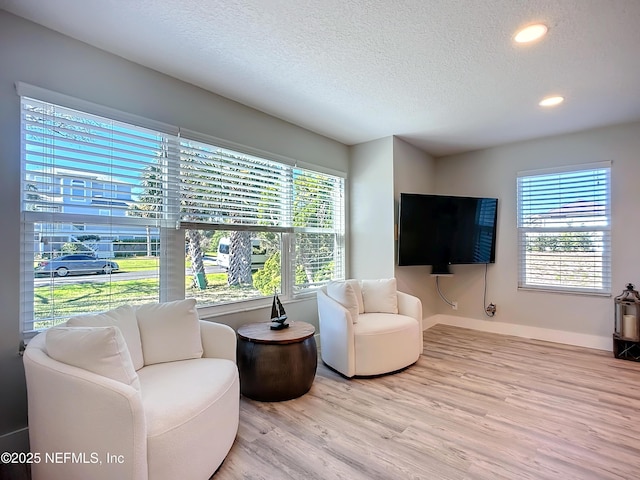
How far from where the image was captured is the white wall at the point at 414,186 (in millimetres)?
4117

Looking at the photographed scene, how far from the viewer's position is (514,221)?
4359mm

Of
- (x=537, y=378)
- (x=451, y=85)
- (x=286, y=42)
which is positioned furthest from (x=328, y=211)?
(x=537, y=378)

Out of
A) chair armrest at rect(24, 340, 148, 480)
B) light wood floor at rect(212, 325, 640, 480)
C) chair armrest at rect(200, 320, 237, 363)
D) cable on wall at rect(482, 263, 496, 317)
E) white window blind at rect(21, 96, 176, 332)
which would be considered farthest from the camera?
cable on wall at rect(482, 263, 496, 317)

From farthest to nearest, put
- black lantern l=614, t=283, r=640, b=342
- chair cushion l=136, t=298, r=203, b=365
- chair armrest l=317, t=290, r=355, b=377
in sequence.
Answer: black lantern l=614, t=283, r=640, b=342 → chair armrest l=317, t=290, r=355, b=377 → chair cushion l=136, t=298, r=203, b=365

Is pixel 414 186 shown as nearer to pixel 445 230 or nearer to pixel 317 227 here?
pixel 445 230

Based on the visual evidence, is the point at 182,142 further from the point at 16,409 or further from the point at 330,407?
the point at 330,407

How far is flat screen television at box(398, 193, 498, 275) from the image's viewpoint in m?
4.01

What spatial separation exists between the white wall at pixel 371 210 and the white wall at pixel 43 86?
1990mm

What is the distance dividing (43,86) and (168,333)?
1741 millimetres

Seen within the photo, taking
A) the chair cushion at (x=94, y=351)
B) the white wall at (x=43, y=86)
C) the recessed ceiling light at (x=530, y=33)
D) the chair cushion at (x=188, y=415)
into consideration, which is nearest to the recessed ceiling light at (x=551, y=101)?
the recessed ceiling light at (x=530, y=33)

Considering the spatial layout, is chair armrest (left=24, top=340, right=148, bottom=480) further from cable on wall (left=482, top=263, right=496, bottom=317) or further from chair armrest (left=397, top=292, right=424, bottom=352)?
cable on wall (left=482, top=263, right=496, bottom=317)

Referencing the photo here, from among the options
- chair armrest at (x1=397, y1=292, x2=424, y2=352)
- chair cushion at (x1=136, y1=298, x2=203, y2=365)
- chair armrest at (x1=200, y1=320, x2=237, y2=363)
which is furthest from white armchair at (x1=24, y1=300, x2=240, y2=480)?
chair armrest at (x1=397, y1=292, x2=424, y2=352)

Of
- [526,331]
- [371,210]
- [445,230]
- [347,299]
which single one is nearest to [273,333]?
[347,299]

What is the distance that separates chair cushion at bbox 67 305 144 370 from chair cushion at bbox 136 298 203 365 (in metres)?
0.04
